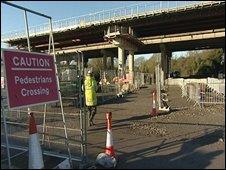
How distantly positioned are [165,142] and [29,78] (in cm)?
449

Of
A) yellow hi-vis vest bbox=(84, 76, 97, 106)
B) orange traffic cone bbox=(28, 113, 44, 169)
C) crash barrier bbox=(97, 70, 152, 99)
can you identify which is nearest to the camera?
orange traffic cone bbox=(28, 113, 44, 169)

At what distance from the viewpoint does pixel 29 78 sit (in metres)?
5.95

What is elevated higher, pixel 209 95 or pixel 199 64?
pixel 199 64

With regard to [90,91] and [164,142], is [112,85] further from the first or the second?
[164,142]

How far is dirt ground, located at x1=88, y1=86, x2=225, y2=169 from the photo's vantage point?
7.04 meters

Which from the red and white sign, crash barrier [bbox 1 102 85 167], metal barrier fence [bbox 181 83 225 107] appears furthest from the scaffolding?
metal barrier fence [bbox 181 83 225 107]

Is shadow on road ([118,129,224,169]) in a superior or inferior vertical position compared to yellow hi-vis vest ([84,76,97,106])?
inferior

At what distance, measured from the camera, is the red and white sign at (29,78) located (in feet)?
18.1

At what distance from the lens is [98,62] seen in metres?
97.6

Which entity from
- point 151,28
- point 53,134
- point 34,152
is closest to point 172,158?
point 34,152

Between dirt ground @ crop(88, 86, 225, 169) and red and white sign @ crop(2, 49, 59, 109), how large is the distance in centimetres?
205

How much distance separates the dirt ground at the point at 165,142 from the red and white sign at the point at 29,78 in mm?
2051

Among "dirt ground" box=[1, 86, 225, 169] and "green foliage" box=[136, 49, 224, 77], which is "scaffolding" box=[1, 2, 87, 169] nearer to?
"dirt ground" box=[1, 86, 225, 169]

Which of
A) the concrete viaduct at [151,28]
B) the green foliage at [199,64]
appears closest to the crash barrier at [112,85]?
the concrete viaduct at [151,28]
